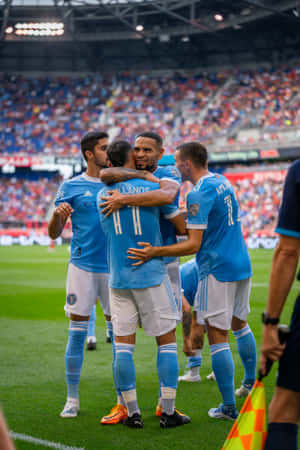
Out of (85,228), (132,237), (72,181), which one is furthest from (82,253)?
(132,237)

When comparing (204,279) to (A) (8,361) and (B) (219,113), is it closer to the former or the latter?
(A) (8,361)

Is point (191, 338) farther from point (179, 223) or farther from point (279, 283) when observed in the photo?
point (279, 283)

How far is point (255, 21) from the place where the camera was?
117ft

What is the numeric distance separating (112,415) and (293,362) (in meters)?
2.35

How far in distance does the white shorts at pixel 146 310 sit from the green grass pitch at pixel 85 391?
2.48 ft

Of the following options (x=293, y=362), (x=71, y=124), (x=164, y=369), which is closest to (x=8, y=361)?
(x=164, y=369)

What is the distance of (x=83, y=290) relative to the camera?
4.61m

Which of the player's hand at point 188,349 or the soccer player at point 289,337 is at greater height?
the soccer player at point 289,337

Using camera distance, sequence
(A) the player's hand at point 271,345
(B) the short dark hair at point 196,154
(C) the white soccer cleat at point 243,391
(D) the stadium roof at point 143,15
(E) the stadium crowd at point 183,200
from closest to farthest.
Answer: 1. (A) the player's hand at point 271,345
2. (B) the short dark hair at point 196,154
3. (C) the white soccer cleat at point 243,391
4. (E) the stadium crowd at point 183,200
5. (D) the stadium roof at point 143,15

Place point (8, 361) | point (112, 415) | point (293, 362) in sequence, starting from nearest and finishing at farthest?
point (293, 362) → point (112, 415) → point (8, 361)

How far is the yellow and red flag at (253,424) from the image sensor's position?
264cm

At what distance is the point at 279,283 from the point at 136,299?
69.7 inches

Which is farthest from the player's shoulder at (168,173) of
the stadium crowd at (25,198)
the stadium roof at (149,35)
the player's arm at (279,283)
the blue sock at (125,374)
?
the stadium crowd at (25,198)

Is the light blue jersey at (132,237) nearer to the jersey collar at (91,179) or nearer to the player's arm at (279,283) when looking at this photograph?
the jersey collar at (91,179)
